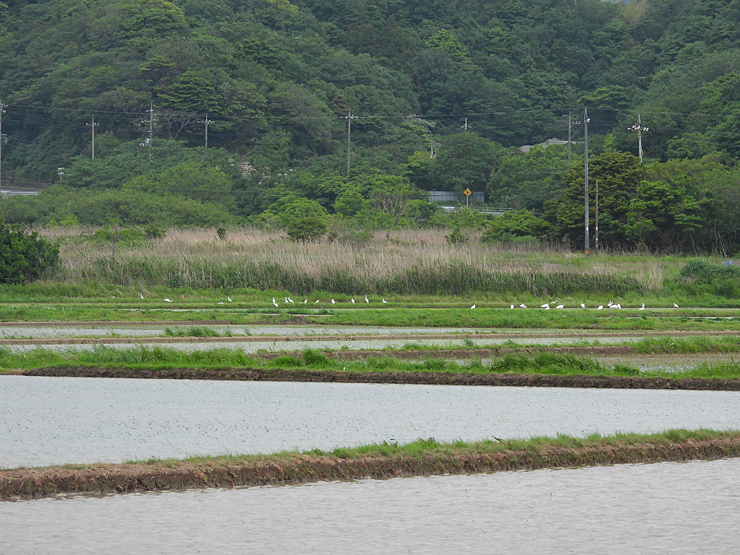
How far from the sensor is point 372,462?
8.20 meters

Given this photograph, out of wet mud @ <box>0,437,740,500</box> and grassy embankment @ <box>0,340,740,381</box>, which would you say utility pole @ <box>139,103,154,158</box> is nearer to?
grassy embankment @ <box>0,340,740,381</box>

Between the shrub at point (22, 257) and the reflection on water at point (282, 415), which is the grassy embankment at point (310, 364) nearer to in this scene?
the reflection on water at point (282, 415)

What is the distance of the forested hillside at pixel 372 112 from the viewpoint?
169 ft

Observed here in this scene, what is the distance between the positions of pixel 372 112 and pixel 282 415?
8622cm

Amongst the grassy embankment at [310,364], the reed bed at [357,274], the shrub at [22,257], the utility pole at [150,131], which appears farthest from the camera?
the utility pole at [150,131]

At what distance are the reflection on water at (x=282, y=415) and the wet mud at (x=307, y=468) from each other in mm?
545

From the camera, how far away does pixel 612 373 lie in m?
13.8

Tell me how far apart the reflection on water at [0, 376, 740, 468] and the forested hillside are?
31.7 m

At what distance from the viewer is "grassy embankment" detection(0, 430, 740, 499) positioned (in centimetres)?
756

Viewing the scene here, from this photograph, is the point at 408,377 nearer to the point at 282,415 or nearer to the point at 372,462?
the point at 282,415

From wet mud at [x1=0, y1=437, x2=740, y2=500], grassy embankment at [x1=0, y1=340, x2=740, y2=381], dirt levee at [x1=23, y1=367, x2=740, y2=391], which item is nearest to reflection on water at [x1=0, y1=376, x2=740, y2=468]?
dirt levee at [x1=23, y1=367, x2=740, y2=391]

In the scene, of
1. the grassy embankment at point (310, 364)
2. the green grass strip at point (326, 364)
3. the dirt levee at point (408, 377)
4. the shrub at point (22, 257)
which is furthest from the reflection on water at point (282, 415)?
the shrub at point (22, 257)

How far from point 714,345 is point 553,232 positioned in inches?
1275

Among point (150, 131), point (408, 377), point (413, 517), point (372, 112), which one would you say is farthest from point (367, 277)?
point (372, 112)
